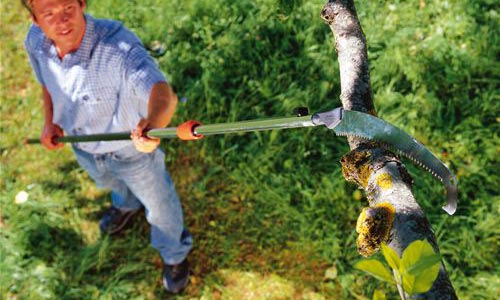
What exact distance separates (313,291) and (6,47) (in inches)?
158

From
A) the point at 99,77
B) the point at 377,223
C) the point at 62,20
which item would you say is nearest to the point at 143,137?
the point at 99,77

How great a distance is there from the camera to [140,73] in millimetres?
2416

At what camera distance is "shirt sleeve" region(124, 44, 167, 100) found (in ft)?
7.91

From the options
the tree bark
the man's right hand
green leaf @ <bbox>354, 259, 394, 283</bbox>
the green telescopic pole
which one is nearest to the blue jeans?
the man's right hand

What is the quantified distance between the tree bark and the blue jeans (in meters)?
1.85

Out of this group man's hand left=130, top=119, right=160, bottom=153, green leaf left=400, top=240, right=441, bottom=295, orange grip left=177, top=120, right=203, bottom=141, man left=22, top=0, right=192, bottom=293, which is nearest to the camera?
green leaf left=400, top=240, right=441, bottom=295

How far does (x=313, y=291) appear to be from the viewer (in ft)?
10.9

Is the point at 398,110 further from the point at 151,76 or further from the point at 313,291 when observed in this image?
the point at 151,76

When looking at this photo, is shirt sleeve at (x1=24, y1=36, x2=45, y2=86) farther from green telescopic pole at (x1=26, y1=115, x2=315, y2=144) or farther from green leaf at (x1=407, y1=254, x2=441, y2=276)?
green leaf at (x1=407, y1=254, x2=441, y2=276)

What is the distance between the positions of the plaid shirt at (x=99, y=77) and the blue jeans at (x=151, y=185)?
14 cm

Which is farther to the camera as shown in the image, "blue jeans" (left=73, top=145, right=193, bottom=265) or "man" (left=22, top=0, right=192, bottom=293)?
"blue jeans" (left=73, top=145, right=193, bottom=265)

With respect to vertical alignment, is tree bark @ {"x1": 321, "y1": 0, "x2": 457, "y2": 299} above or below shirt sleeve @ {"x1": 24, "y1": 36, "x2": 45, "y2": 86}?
above

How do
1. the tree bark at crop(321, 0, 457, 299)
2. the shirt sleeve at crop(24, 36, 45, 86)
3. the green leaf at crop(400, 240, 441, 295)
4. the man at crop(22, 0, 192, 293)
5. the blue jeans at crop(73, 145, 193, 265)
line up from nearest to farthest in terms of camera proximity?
the green leaf at crop(400, 240, 441, 295) < the tree bark at crop(321, 0, 457, 299) < the man at crop(22, 0, 192, 293) < the shirt sleeve at crop(24, 36, 45, 86) < the blue jeans at crop(73, 145, 193, 265)

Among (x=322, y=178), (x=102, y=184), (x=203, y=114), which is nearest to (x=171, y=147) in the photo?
(x=203, y=114)
